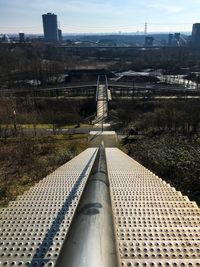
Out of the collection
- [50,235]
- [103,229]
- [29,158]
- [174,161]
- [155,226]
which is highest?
[103,229]

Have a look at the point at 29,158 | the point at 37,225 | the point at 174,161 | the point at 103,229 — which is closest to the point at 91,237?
the point at 103,229

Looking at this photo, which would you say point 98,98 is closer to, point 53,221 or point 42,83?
point 42,83

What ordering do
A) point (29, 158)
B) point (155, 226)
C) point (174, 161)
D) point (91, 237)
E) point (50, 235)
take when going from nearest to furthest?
point (91, 237) → point (50, 235) → point (155, 226) → point (174, 161) → point (29, 158)

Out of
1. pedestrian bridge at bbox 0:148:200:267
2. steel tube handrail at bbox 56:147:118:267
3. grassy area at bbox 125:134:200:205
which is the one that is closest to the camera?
steel tube handrail at bbox 56:147:118:267

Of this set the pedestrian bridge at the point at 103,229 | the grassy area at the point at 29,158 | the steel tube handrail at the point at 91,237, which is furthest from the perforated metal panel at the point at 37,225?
the grassy area at the point at 29,158

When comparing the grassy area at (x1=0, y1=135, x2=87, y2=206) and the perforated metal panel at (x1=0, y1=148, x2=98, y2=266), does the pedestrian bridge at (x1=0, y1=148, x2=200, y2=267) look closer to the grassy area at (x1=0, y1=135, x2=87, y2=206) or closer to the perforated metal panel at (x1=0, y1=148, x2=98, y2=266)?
the perforated metal panel at (x1=0, y1=148, x2=98, y2=266)

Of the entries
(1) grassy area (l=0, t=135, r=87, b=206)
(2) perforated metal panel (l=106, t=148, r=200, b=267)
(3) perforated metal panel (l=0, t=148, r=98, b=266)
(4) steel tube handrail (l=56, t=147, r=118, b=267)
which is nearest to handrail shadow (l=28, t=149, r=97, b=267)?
(3) perforated metal panel (l=0, t=148, r=98, b=266)

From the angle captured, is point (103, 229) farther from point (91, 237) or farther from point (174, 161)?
point (174, 161)
